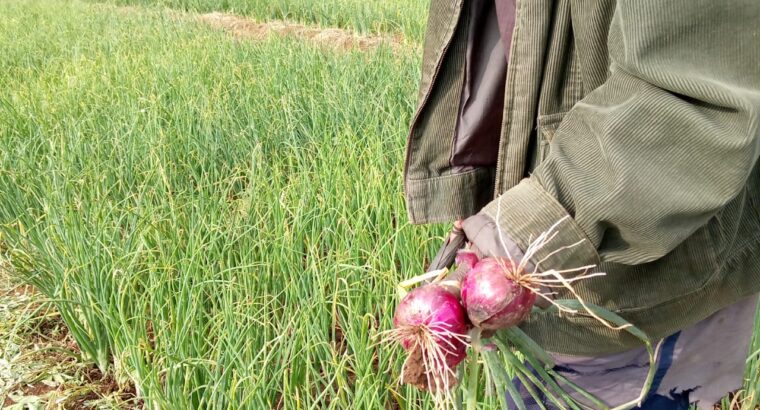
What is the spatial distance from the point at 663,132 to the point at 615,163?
2.3 inches

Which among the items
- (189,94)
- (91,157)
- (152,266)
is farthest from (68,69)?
(152,266)

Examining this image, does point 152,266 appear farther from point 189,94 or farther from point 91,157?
point 189,94

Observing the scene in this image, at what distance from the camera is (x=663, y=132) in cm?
66

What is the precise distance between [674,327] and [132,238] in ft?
4.88

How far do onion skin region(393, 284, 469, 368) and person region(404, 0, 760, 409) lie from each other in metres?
0.09

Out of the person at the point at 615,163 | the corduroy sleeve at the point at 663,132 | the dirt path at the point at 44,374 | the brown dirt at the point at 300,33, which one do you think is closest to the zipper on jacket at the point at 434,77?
the person at the point at 615,163

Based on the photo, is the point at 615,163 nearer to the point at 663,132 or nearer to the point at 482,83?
the point at 663,132

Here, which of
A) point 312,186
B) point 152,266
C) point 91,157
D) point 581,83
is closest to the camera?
point 581,83

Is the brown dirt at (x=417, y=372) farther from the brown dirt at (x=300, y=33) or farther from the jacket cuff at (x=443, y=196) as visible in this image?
the brown dirt at (x=300, y=33)

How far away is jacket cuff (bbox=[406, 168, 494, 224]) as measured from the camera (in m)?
1.10

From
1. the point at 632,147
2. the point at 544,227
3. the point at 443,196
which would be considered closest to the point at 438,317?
the point at 544,227

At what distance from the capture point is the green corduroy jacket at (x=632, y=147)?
0.64 meters

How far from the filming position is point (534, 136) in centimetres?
91

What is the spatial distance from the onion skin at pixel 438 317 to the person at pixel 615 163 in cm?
9
